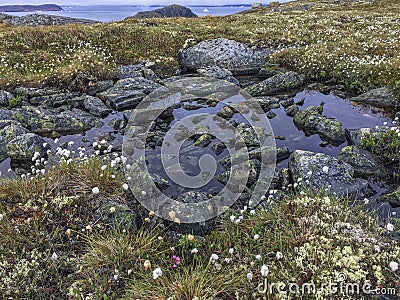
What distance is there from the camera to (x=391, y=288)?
454cm

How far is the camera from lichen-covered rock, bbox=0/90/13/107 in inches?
521

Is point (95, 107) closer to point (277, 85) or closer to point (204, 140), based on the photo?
point (204, 140)

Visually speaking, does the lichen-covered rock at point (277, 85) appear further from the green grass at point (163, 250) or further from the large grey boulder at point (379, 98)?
the green grass at point (163, 250)

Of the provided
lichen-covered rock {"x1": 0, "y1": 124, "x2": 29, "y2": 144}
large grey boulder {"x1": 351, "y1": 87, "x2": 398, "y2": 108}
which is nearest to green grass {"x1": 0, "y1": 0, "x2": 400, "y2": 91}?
large grey boulder {"x1": 351, "y1": 87, "x2": 398, "y2": 108}

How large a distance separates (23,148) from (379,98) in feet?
44.7

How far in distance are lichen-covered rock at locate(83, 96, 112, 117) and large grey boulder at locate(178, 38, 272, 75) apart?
676 cm

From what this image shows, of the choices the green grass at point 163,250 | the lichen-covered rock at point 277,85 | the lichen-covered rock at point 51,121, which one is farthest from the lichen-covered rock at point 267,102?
the green grass at point 163,250

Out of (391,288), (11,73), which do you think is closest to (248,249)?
(391,288)

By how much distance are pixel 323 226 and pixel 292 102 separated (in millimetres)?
9254

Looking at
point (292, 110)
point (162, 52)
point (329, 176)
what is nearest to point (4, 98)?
point (162, 52)

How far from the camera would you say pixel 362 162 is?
29.9 feet

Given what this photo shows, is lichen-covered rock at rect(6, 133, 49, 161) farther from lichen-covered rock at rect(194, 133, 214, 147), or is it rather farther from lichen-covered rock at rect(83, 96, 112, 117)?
lichen-covered rock at rect(194, 133, 214, 147)

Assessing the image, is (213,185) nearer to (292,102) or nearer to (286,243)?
(286,243)

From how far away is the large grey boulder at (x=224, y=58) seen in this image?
18328 millimetres
